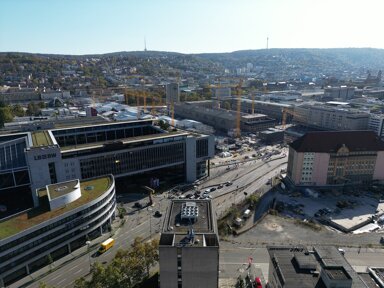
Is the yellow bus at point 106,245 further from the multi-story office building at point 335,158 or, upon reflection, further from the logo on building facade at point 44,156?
the multi-story office building at point 335,158

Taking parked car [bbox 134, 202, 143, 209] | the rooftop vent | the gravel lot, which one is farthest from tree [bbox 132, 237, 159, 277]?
parked car [bbox 134, 202, 143, 209]

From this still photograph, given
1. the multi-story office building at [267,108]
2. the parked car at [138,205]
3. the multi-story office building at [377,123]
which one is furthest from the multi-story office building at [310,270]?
the multi-story office building at [267,108]

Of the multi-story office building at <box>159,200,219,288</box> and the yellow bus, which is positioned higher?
the multi-story office building at <box>159,200,219,288</box>

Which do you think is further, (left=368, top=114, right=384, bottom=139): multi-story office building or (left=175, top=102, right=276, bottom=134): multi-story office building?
(left=175, top=102, right=276, bottom=134): multi-story office building

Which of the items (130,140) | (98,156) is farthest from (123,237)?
(130,140)

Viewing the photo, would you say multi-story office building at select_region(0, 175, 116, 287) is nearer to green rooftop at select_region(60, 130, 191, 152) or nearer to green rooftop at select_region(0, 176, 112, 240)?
green rooftop at select_region(0, 176, 112, 240)

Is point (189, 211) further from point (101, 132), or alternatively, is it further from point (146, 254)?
point (101, 132)

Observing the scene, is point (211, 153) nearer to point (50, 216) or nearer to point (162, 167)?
point (162, 167)
